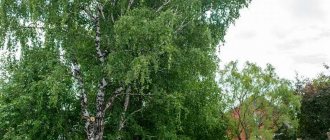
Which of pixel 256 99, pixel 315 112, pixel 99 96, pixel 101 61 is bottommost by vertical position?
pixel 99 96

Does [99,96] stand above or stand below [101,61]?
below

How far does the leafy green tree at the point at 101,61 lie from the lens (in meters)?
14.8

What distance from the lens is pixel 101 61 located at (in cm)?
1625

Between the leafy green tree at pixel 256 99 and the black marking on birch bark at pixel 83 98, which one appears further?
the leafy green tree at pixel 256 99

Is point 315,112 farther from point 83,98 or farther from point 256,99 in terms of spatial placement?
point 83,98

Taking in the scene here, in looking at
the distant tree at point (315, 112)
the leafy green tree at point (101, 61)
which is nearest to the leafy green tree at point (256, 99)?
the distant tree at point (315, 112)

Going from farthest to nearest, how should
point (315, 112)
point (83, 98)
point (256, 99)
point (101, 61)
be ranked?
point (256, 99) → point (315, 112) → point (83, 98) → point (101, 61)

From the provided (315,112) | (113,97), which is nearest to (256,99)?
(315,112)

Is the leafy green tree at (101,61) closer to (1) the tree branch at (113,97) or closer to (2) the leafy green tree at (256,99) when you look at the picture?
(1) the tree branch at (113,97)

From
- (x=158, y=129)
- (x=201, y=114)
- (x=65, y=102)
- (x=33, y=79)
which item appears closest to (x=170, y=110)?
(x=158, y=129)

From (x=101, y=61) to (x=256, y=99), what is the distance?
23.3m

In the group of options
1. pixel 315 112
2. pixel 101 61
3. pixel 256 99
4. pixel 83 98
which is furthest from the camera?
pixel 256 99

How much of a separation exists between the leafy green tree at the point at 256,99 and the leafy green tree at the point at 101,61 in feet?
63.0

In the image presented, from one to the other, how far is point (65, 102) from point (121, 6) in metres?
4.08
